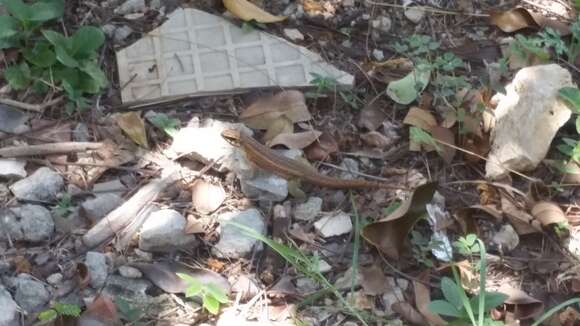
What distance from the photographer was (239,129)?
7.79ft

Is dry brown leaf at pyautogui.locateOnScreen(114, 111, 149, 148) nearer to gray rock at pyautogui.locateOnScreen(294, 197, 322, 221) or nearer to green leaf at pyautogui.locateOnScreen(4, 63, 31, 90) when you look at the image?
green leaf at pyautogui.locateOnScreen(4, 63, 31, 90)

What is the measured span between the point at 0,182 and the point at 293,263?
80cm

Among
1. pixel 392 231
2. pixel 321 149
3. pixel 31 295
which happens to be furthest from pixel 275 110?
pixel 31 295

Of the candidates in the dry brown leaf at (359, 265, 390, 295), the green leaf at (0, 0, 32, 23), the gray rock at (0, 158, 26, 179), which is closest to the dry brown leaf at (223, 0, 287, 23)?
the green leaf at (0, 0, 32, 23)

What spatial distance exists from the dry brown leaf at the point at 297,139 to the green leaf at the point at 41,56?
655mm

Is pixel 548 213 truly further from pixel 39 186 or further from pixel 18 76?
pixel 18 76

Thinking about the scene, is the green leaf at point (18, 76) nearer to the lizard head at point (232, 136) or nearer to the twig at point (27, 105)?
the twig at point (27, 105)

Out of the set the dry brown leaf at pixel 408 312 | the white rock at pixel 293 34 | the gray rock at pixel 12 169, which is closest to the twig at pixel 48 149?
the gray rock at pixel 12 169

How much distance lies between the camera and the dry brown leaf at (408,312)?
204cm

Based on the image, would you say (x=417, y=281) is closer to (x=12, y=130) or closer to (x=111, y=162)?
(x=111, y=162)

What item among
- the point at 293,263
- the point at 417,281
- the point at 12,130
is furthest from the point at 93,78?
the point at 417,281

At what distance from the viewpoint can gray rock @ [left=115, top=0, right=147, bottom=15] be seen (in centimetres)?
267

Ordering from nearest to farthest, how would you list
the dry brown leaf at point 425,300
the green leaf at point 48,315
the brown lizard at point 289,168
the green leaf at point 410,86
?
the green leaf at point 48,315, the dry brown leaf at point 425,300, the brown lizard at point 289,168, the green leaf at point 410,86

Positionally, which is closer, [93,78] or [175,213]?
[175,213]
